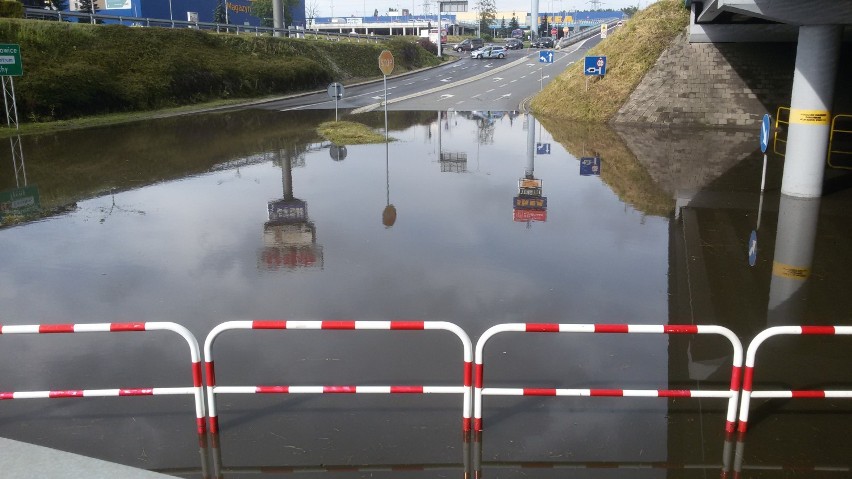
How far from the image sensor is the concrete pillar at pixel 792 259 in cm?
899

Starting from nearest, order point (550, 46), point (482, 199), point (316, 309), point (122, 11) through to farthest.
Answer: point (316, 309), point (482, 199), point (122, 11), point (550, 46)

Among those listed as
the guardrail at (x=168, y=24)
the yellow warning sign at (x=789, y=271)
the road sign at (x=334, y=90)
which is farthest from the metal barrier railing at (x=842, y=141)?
the guardrail at (x=168, y=24)

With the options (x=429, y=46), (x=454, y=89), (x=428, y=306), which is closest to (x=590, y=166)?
(x=428, y=306)

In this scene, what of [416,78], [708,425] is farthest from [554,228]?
[416,78]

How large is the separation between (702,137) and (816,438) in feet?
77.6

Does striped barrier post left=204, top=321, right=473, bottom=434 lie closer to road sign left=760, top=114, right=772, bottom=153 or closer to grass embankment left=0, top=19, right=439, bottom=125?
road sign left=760, top=114, right=772, bottom=153

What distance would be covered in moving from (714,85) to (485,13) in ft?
378

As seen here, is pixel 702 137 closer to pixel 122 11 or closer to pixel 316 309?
pixel 316 309

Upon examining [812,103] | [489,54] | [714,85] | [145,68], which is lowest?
[812,103]

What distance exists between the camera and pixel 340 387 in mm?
5777

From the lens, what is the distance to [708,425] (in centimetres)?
625

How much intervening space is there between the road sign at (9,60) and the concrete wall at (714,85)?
26200 millimetres

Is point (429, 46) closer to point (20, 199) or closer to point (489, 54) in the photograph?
point (489, 54)

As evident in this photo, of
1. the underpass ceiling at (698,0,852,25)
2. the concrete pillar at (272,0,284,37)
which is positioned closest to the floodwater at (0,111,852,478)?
the underpass ceiling at (698,0,852,25)
